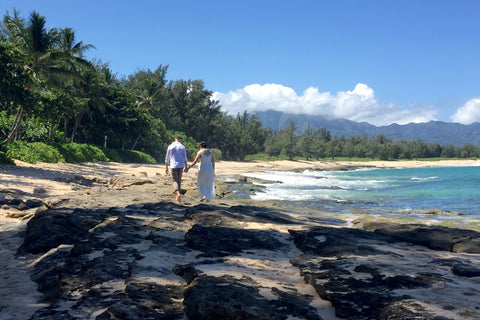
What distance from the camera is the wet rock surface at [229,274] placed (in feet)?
8.62

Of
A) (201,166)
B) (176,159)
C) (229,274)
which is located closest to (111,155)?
(176,159)

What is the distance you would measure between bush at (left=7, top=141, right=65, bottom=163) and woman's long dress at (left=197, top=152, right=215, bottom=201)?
10697 millimetres

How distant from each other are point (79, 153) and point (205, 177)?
1585 cm

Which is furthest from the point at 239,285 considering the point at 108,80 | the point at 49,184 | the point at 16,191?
the point at 108,80

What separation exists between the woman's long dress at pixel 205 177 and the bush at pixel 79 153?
14315 mm

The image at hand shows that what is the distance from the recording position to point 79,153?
22.7 meters

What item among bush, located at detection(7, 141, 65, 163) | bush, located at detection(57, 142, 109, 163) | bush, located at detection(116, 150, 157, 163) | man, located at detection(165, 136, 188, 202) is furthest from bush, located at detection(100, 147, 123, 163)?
man, located at detection(165, 136, 188, 202)

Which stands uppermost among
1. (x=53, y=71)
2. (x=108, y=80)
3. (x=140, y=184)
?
(x=108, y=80)

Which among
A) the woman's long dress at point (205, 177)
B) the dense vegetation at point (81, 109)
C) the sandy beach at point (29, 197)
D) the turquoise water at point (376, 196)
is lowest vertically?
the turquoise water at point (376, 196)

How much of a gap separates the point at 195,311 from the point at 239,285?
1.52ft

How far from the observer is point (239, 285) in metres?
2.92

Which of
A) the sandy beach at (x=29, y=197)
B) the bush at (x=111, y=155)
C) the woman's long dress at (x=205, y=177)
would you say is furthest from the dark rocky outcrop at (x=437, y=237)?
the bush at (x=111, y=155)

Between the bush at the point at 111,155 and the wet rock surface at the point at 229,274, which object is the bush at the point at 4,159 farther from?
the bush at the point at 111,155

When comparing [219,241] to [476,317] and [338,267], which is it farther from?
[476,317]
